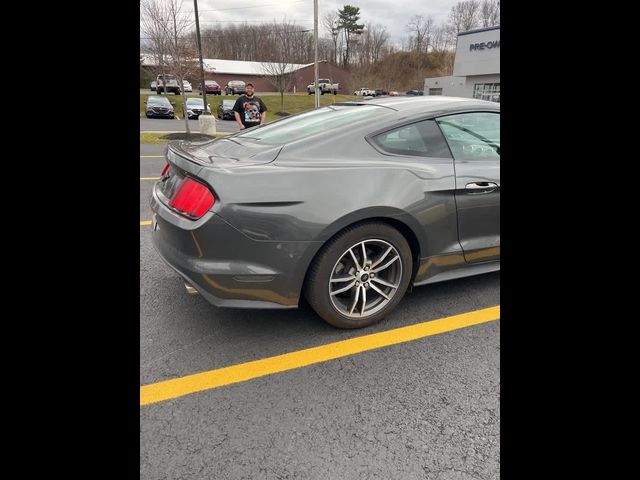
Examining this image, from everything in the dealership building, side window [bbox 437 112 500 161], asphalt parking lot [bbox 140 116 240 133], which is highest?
the dealership building

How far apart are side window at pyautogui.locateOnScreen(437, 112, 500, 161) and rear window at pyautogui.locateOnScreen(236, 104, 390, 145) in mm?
472

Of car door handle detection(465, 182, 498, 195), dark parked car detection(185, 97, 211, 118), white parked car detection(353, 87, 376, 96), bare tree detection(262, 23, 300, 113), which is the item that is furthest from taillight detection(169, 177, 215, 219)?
white parked car detection(353, 87, 376, 96)

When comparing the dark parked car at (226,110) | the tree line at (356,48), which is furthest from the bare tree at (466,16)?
the dark parked car at (226,110)

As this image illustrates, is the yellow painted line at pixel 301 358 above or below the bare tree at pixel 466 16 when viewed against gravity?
below

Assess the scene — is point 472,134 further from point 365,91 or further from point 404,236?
point 365,91

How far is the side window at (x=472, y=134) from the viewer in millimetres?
2713

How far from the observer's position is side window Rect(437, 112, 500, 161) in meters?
2.71

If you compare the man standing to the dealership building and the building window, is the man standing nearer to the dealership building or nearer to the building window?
the dealership building

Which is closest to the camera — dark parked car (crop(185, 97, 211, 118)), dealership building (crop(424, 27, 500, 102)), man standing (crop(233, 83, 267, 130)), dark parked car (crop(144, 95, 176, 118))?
man standing (crop(233, 83, 267, 130))

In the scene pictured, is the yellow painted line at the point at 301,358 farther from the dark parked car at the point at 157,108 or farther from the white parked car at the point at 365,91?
the white parked car at the point at 365,91
